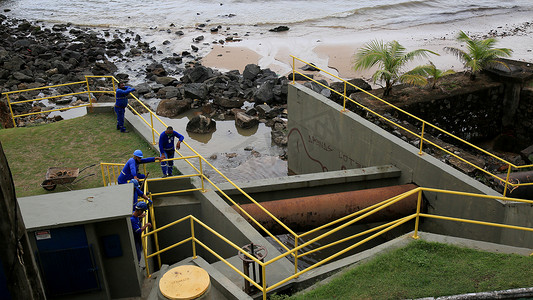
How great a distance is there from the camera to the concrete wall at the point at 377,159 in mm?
10812

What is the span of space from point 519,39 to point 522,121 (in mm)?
22740

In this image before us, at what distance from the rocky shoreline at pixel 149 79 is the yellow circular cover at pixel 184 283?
13394 mm

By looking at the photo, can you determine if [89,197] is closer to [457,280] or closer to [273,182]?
[273,182]

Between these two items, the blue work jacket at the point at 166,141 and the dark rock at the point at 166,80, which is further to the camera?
the dark rock at the point at 166,80

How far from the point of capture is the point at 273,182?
1265cm

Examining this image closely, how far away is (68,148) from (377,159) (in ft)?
28.9

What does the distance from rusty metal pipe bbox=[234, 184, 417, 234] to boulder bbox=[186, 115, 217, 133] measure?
1158 cm

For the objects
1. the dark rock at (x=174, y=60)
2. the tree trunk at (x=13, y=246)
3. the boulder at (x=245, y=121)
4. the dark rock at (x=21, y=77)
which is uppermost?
the tree trunk at (x=13, y=246)

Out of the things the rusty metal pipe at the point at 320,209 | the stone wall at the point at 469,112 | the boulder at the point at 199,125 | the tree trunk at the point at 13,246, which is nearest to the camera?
the tree trunk at the point at 13,246

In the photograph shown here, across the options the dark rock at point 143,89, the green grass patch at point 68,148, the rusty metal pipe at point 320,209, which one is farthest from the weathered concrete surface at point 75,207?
the dark rock at point 143,89

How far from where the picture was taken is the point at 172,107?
25.1 m

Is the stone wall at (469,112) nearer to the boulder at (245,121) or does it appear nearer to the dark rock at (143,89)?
the boulder at (245,121)

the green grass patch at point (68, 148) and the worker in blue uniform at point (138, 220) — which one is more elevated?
the worker in blue uniform at point (138, 220)

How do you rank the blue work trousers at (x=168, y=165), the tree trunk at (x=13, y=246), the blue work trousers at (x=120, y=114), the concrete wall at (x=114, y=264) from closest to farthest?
the tree trunk at (x=13, y=246), the concrete wall at (x=114, y=264), the blue work trousers at (x=168, y=165), the blue work trousers at (x=120, y=114)
